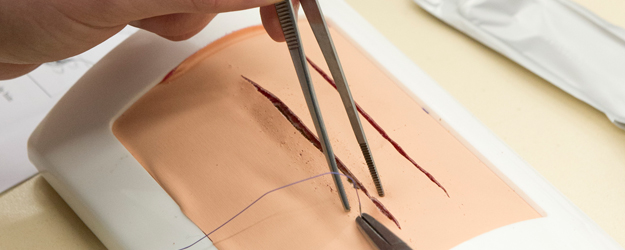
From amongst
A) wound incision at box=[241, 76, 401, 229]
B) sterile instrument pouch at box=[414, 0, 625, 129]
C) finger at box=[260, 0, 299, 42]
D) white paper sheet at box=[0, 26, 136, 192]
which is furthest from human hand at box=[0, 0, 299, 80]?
sterile instrument pouch at box=[414, 0, 625, 129]

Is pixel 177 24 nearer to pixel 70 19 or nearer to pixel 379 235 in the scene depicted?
pixel 70 19

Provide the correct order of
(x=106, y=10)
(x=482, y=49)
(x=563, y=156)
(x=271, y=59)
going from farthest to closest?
(x=482, y=49) < (x=563, y=156) < (x=271, y=59) < (x=106, y=10)

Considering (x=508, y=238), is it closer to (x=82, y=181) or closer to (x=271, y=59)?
(x=271, y=59)

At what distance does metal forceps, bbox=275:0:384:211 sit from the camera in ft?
1.96

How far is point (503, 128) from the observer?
3.05ft

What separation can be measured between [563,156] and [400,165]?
445mm

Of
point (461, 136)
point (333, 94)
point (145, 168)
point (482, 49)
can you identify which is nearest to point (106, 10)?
point (145, 168)

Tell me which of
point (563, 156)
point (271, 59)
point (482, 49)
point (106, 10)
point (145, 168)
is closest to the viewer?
point (106, 10)

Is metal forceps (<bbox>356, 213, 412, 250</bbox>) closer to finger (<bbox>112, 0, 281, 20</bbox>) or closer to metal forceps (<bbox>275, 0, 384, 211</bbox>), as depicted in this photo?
metal forceps (<bbox>275, 0, 384, 211</bbox>)

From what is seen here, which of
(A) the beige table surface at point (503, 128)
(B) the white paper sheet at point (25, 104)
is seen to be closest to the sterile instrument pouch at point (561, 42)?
(A) the beige table surface at point (503, 128)

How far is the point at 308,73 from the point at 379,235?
0.26 meters

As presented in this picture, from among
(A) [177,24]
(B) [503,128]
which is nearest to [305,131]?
(A) [177,24]

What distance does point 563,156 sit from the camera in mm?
890

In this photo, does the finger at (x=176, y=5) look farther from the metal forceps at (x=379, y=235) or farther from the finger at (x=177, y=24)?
the metal forceps at (x=379, y=235)
